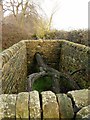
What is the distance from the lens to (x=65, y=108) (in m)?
2.12

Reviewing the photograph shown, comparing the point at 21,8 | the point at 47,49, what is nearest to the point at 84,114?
the point at 47,49

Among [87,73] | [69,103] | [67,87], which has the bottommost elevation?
[67,87]

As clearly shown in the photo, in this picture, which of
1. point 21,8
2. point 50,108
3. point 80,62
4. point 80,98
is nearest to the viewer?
point 50,108

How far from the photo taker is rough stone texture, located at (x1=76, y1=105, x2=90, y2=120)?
6.30 ft

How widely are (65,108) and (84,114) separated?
8.6 inches

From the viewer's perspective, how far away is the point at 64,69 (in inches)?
407

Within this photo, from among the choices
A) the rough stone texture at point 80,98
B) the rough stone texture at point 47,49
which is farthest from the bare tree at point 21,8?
the rough stone texture at point 80,98

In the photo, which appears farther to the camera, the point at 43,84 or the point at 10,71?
the point at 43,84

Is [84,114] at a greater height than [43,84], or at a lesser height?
greater

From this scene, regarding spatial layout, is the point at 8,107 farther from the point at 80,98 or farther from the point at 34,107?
the point at 80,98

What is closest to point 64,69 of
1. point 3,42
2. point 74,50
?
point 74,50

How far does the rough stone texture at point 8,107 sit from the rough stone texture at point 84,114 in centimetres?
58

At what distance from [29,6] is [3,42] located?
939 centimetres

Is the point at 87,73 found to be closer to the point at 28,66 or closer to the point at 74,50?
the point at 74,50
